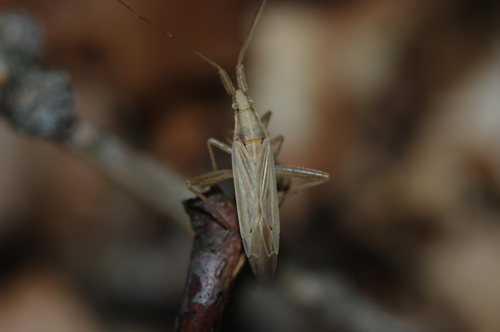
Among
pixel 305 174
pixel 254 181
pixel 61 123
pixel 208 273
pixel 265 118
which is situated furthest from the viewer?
pixel 265 118

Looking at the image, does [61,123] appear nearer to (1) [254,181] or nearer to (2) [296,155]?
(1) [254,181]

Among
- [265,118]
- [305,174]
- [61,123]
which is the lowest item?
[61,123]

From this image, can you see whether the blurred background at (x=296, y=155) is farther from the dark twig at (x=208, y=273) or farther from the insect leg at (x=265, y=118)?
the dark twig at (x=208, y=273)

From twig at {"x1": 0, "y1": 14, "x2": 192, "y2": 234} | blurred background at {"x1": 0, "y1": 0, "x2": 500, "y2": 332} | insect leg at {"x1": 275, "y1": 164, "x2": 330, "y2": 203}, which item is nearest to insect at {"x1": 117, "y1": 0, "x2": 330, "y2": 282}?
insect leg at {"x1": 275, "y1": 164, "x2": 330, "y2": 203}

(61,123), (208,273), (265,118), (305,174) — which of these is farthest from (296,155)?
(208,273)

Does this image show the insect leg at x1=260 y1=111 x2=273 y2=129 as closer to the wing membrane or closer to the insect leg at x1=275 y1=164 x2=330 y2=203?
the wing membrane

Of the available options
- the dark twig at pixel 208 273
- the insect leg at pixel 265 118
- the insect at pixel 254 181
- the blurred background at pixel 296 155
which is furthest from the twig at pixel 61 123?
the blurred background at pixel 296 155

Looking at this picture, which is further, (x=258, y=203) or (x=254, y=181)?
(x=254, y=181)
